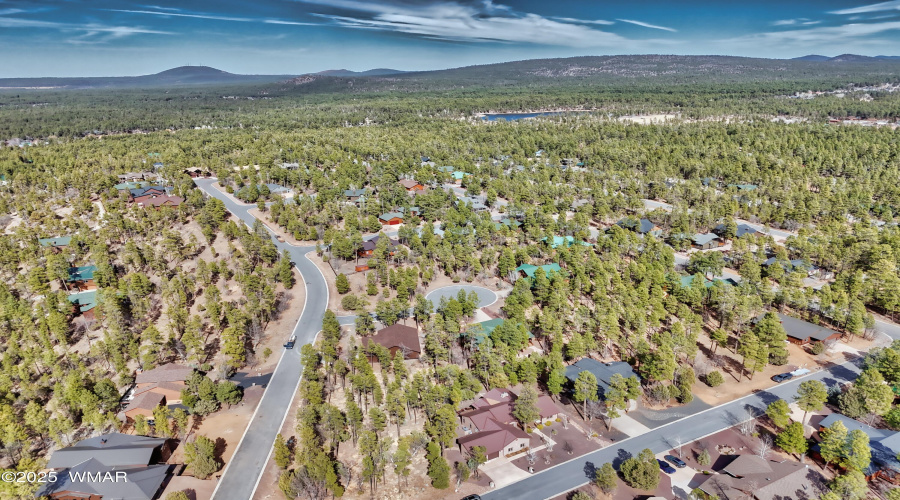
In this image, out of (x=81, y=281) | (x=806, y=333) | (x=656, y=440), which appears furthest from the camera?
(x=81, y=281)

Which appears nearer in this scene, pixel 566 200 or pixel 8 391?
pixel 8 391

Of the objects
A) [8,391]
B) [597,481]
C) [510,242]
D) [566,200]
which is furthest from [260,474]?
[566,200]

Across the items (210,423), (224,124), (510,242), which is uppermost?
(224,124)

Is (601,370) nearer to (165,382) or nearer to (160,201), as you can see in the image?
(165,382)

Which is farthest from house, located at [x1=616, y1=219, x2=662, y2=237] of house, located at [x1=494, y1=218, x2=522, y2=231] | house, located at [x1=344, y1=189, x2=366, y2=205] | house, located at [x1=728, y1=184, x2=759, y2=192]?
house, located at [x1=344, y1=189, x2=366, y2=205]

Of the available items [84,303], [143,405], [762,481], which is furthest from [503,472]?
[84,303]

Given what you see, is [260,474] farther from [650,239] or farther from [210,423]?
[650,239]
